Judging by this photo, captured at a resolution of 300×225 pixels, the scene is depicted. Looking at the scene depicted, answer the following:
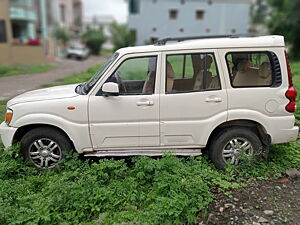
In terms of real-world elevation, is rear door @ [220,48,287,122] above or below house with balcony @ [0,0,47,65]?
below

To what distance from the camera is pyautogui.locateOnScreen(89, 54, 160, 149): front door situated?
350 centimetres

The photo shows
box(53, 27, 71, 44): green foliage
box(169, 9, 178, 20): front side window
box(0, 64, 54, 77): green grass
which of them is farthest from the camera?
box(53, 27, 71, 44): green foliage

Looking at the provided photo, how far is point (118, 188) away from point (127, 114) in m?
1.00

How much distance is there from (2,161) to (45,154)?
0.59m

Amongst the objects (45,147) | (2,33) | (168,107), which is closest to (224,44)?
(168,107)

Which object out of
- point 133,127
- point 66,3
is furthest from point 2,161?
point 66,3

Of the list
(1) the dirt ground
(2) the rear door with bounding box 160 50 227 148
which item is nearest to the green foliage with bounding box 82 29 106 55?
(2) the rear door with bounding box 160 50 227 148

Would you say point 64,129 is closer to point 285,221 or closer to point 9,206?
point 9,206

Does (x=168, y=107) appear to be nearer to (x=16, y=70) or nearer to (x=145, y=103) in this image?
(x=145, y=103)

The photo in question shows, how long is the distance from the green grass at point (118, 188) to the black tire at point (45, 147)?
11 cm

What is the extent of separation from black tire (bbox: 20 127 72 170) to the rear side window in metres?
2.58

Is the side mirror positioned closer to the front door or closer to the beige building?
the front door

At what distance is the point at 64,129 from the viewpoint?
3.55 m

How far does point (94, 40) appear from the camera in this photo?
3641 cm
